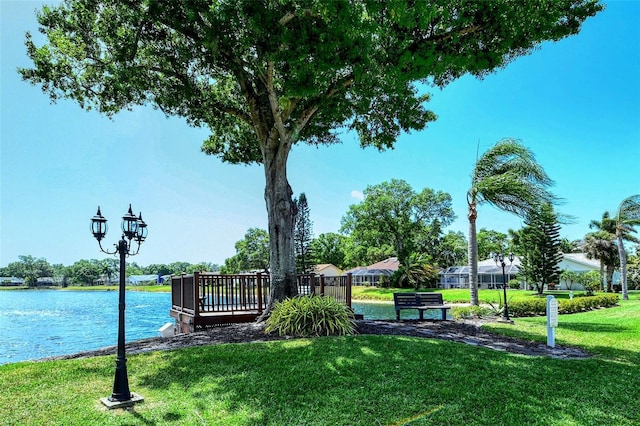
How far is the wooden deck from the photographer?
9.97 m

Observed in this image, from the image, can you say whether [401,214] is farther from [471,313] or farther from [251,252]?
[471,313]

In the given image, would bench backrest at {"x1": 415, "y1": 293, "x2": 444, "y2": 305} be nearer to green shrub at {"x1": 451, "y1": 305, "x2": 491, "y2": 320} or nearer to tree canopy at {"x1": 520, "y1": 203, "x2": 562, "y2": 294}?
green shrub at {"x1": 451, "y1": 305, "x2": 491, "y2": 320}

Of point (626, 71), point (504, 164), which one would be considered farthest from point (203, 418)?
point (626, 71)

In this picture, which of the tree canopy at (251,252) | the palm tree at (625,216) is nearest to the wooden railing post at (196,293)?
the palm tree at (625,216)

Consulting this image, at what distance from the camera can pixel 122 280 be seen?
4.89 meters

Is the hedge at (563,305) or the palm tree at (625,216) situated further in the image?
the palm tree at (625,216)

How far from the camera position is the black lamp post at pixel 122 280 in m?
4.45

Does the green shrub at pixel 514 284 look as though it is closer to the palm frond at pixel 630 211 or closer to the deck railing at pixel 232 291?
the palm frond at pixel 630 211

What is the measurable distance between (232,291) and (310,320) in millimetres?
3310

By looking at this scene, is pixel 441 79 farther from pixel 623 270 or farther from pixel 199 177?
pixel 623 270

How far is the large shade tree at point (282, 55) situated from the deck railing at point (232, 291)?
1.51m

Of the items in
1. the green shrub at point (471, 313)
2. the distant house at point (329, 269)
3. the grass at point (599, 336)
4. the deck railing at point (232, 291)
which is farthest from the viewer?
the distant house at point (329, 269)

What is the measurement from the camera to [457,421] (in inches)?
151

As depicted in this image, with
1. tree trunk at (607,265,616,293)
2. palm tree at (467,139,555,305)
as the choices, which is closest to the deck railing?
palm tree at (467,139,555,305)
